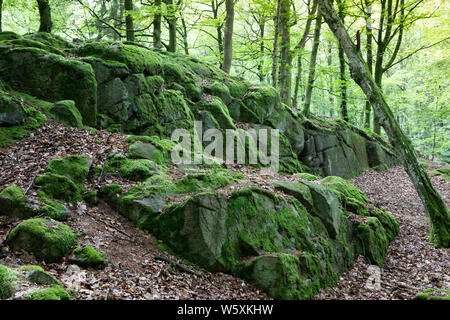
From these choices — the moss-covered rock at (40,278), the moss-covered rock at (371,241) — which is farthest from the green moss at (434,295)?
the moss-covered rock at (40,278)

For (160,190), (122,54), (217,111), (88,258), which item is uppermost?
(122,54)

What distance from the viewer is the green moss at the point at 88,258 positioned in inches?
174

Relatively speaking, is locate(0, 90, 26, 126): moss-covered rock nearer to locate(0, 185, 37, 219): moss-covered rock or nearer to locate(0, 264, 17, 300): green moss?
locate(0, 185, 37, 219): moss-covered rock

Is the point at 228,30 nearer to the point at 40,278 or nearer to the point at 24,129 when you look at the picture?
the point at 24,129

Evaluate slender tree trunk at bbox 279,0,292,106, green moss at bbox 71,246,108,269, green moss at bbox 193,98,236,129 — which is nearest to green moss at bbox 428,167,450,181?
slender tree trunk at bbox 279,0,292,106

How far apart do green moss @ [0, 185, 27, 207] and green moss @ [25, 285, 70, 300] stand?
87.2 inches

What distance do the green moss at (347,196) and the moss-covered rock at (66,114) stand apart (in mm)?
7702

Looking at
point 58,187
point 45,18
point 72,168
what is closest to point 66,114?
point 72,168

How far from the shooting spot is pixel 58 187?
18.6ft

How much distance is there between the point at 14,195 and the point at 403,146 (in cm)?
949

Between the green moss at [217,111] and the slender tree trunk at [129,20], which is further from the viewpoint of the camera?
the slender tree trunk at [129,20]

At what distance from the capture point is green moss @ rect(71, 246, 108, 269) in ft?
14.5

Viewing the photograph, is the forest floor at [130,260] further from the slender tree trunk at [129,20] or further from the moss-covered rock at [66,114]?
the slender tree trunk at [129,20]

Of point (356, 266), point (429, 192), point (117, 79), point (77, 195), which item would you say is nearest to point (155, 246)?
point (77, 195)
